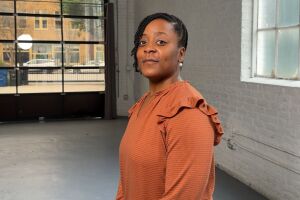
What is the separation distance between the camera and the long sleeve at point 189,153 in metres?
0.99

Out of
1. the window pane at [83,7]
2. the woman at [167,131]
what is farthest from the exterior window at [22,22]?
the woman at [167,131]

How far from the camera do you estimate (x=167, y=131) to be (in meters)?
1.04

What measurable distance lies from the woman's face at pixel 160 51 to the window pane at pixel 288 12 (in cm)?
263

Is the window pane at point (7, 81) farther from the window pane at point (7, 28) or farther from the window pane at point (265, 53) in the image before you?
the window pane at point (265, 53)

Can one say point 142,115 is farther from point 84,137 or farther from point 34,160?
point 84,137

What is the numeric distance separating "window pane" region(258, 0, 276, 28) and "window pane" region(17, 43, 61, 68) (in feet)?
18.8

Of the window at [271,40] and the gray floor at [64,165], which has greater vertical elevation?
the window at [271,40]

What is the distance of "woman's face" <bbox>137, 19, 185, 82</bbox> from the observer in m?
1.13

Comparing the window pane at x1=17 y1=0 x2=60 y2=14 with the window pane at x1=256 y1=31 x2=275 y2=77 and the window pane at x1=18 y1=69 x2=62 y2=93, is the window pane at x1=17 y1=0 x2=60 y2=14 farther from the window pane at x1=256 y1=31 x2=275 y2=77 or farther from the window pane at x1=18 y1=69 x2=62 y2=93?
the window pane at x1=256 y1=31 x2=275 y2=77

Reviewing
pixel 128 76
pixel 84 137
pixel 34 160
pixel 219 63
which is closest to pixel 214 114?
pixel 219 63

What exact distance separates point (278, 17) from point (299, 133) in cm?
116

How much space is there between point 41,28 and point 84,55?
3.62 ft

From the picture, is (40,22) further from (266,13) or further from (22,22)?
(266,13)

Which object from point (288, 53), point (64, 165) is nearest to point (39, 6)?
point (64, 165)
